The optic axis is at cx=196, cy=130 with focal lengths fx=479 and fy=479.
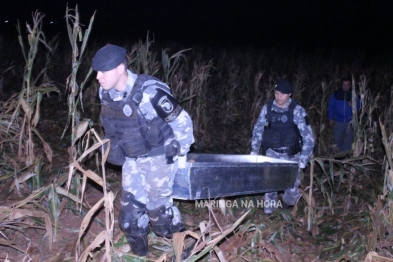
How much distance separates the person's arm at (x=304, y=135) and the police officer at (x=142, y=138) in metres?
1.65

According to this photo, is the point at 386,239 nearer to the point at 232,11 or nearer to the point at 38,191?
the point at 38,191

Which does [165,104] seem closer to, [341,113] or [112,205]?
[112,205]

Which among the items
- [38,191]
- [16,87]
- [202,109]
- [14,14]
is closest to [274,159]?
[38,191]

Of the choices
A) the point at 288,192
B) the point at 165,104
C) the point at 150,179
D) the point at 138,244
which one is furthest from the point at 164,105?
the point at 288,192

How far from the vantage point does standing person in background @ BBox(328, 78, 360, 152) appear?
6750mm

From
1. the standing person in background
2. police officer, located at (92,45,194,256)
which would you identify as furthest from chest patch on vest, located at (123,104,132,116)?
the standing person in background

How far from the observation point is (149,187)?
3426 millimetres

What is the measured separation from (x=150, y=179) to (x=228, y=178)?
2.29 feet

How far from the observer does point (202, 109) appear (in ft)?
24.7

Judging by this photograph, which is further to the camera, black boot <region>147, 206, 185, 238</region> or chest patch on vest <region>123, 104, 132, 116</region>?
black boot <region>147, 206, 185, 238</region>

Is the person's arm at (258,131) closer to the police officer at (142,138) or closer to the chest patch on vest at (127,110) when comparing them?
the police officer at (142,138)

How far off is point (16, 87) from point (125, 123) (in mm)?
6411

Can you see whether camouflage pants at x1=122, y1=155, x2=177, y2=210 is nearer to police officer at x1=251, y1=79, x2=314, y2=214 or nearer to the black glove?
the black glove

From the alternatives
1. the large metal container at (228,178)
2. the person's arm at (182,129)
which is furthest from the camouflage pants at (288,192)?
the person's arm at (182,129)
